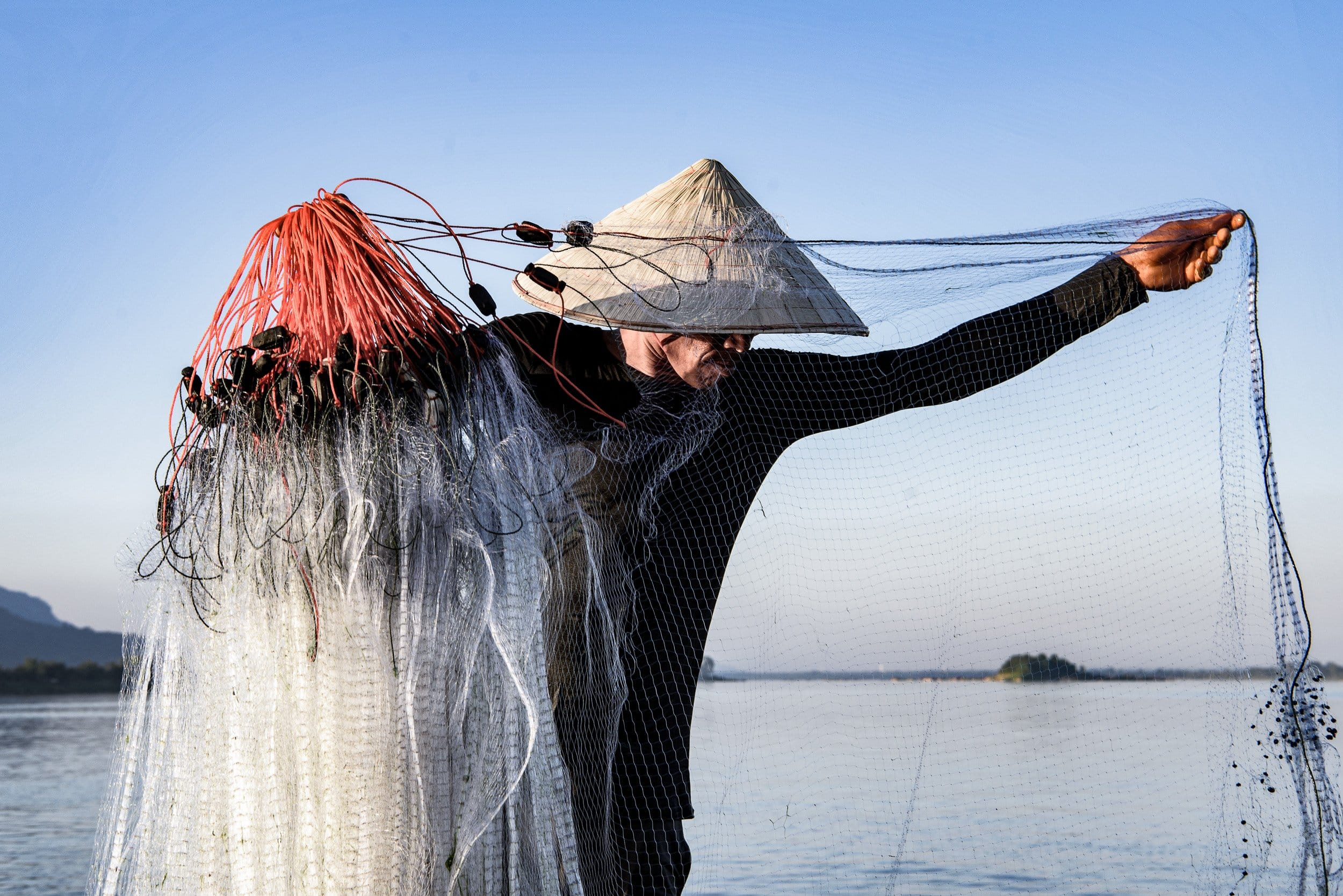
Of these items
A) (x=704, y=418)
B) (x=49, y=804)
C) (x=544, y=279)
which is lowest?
(x=49, y=804)

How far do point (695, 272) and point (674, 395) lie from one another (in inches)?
14.7

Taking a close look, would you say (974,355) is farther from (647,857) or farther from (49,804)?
(49,804)

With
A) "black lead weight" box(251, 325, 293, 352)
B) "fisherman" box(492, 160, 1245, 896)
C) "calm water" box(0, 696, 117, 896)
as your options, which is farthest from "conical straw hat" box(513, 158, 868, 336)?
"calm water" box(0, 696, 117, 896)

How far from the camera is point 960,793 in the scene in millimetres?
4953

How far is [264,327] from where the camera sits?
2652 mm

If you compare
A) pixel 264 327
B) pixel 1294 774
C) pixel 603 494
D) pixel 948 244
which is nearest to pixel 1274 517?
pixel 1294 774

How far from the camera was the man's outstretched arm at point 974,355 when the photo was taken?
3.30m

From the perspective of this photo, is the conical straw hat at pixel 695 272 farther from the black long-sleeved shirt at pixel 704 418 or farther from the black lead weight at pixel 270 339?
the black lead weight at pixel 270 339

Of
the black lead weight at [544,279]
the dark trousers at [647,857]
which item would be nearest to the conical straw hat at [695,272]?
the black lead weight at [544,279]

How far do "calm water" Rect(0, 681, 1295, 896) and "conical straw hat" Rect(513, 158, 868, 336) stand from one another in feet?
3.94

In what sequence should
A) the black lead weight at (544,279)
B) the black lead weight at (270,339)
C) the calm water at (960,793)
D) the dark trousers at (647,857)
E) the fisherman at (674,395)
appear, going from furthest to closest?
the calm water at (960,793), the dark trousers at (647,857), the fisherman at (674,395), the black lead weight at (544,279), the black lead weight at (270,339)

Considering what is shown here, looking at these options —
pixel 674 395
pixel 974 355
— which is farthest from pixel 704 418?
pixel 974 355

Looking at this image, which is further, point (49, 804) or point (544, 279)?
point (49, 804)

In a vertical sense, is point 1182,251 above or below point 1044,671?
above
